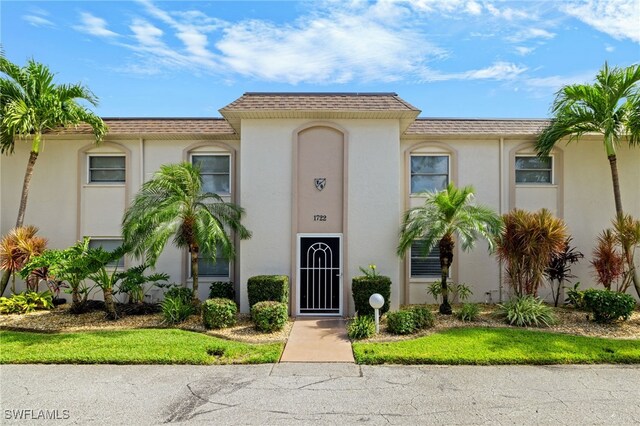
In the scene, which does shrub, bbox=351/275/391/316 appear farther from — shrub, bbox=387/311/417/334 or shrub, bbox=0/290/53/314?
shrub, bbox=0/290/53/314

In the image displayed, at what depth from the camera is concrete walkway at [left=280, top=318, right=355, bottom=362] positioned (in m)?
7.68

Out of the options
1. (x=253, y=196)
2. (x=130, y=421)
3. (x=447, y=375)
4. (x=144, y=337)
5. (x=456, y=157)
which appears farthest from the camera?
(x=456, y=157)

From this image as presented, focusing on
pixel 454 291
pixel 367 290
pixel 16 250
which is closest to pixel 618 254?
pixel 454 291

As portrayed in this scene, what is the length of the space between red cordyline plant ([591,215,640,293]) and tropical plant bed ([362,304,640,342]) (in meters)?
1.28

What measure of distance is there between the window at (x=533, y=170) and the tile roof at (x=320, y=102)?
498cm

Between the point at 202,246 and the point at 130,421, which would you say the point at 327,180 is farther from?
the point at 130,421

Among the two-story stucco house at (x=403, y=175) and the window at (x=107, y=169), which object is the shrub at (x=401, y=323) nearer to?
the two-story stucco house at (x=403, y=175)

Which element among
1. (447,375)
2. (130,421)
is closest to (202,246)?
(130,421)

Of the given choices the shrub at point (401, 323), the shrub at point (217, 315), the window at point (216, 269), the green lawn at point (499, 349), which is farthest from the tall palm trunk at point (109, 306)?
the shrub at point (401, 323)

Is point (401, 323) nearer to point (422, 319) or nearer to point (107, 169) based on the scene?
point (422, 319)

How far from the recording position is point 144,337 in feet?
28.1

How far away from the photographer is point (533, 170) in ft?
42.9

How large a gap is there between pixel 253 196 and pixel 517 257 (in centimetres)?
804

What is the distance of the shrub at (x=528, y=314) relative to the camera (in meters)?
9.57
